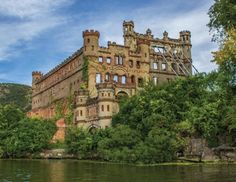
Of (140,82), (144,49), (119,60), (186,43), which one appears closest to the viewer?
(119,60)

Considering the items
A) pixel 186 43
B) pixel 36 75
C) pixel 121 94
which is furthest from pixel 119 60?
pixel 36 75

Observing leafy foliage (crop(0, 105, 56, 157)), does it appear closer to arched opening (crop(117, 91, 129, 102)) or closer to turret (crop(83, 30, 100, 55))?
arched opening (crop(117, 91, 129, 102))

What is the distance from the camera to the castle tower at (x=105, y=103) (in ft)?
175

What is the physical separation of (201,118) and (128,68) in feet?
85.2

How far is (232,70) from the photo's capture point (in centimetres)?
2753

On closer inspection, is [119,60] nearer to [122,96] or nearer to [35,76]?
[122,96]

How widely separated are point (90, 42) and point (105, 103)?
12.2m

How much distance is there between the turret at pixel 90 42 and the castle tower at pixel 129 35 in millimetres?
9146

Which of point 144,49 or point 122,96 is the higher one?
point 144,49

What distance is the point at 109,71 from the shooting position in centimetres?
6275

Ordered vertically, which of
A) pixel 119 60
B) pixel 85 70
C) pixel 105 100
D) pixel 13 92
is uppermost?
pixel 13 92

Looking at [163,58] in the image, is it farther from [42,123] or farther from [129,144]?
[129,144]

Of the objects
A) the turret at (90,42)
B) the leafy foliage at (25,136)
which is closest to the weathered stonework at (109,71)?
the turret at (90,42)

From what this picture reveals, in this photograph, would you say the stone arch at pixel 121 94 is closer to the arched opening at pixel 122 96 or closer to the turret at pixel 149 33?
the arched opening at pixel 122 96
